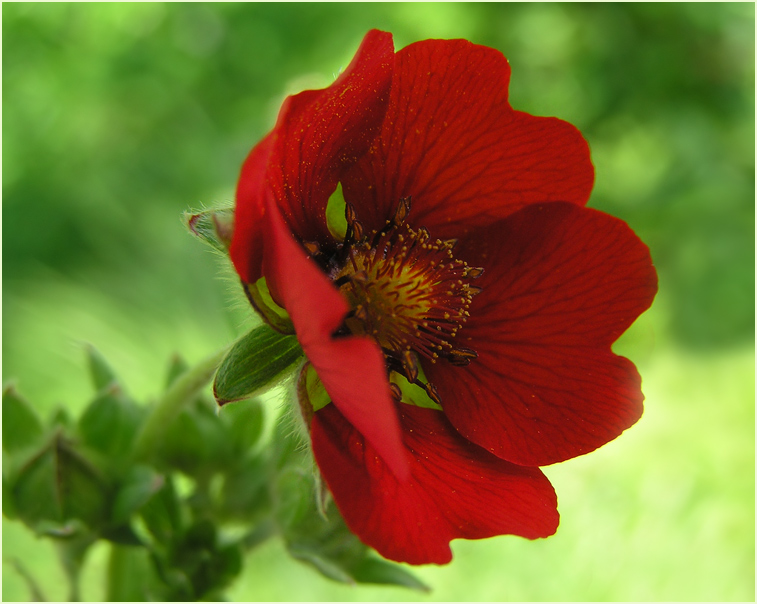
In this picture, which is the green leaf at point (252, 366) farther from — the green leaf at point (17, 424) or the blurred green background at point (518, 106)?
the blurred green background at point (518, 106)

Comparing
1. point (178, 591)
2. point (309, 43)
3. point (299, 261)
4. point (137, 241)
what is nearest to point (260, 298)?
point (299, 261)

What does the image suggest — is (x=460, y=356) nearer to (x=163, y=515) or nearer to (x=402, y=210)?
(x=402, y=210)

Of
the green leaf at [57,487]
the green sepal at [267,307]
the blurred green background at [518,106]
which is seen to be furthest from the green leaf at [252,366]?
the blurred green background at [518,106]

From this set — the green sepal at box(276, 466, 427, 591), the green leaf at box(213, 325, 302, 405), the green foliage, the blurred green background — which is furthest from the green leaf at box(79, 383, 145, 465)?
the blurred green background

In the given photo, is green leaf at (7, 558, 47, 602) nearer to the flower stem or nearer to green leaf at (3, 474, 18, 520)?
green leaf at (3, 474, 18, 520)

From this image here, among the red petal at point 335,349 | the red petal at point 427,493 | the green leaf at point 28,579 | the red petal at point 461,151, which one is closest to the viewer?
the red petal at point 335,349
